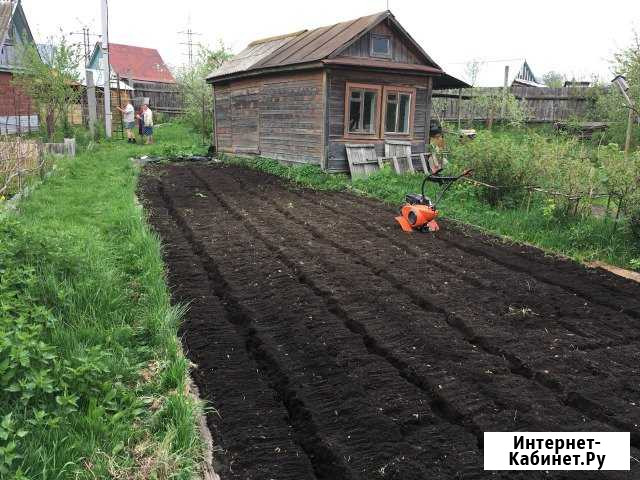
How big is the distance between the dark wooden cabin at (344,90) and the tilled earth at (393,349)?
6.80m

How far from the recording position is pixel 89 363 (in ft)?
11.6

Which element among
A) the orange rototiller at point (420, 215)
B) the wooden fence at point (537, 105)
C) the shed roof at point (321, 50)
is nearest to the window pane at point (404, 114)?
the shed roof at point (321, 50)

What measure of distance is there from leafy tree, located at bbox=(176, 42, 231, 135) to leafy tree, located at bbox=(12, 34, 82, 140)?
616cm

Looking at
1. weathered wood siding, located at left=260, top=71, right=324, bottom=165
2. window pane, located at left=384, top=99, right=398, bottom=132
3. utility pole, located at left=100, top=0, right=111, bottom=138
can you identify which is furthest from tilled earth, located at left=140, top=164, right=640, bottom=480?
utility pole, located at left=100, top=0, right=111, bottom=138

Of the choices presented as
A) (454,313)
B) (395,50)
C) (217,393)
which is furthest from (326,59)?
(217,393)

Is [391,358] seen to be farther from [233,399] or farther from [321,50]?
[321,50]

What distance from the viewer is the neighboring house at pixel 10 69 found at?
2517 centimetres

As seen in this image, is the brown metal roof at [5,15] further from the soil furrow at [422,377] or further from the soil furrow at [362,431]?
the soil furrow at [362,431]

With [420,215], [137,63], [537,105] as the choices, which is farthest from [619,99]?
[137,63]

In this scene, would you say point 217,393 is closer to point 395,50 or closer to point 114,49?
point 395,50

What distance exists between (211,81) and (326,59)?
8.12m

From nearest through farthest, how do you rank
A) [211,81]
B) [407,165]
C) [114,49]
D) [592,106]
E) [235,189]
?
[235,189]
[407,165]
[211,81]
[592,106]
[114,49]

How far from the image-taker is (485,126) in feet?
85.5

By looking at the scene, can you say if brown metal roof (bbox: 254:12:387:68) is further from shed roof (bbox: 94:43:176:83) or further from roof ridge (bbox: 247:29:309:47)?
shed roof (bbox: 94:43:176:83)
